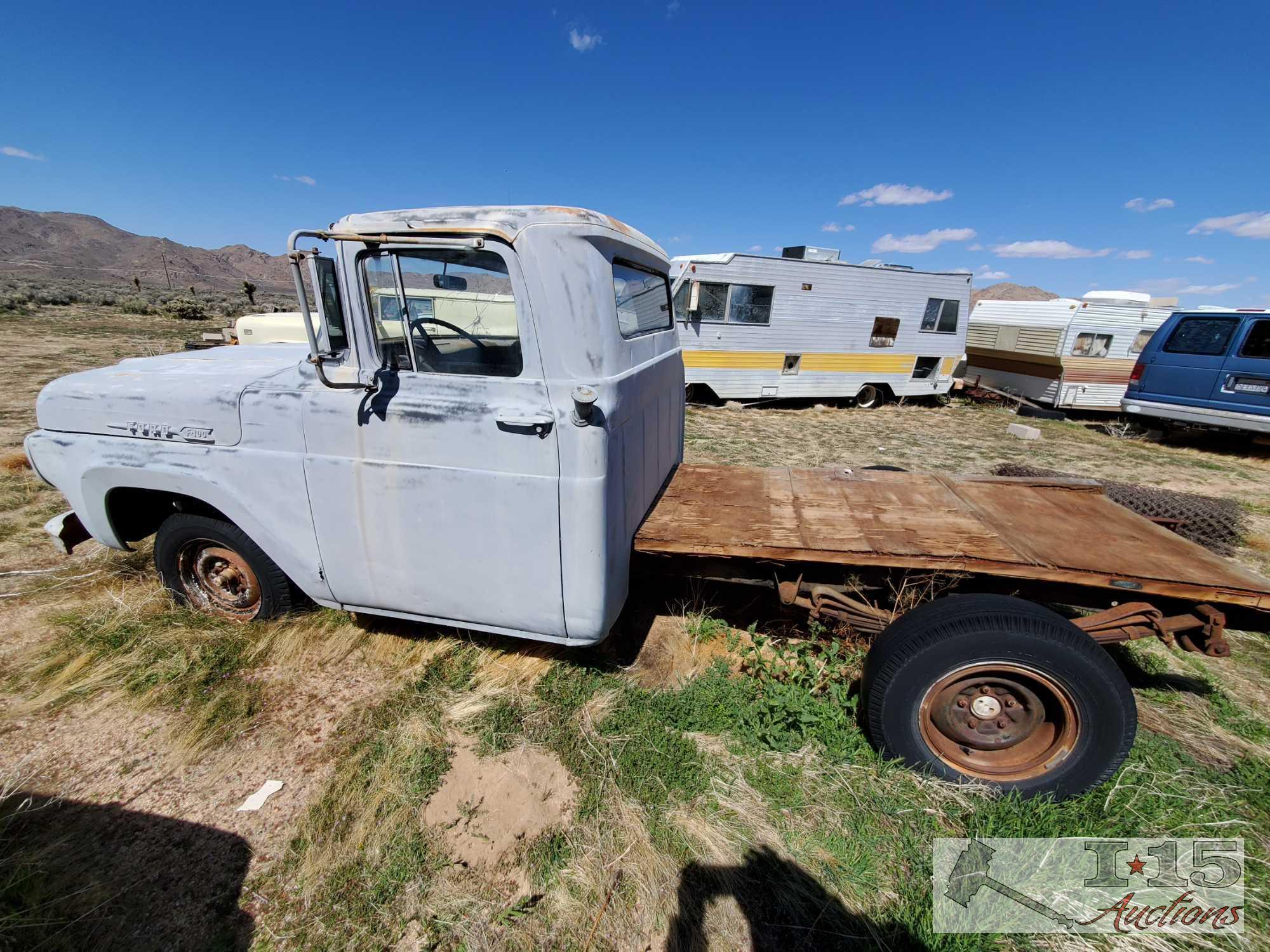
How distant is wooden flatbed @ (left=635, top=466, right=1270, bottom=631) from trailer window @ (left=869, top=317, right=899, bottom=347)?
9247 mm

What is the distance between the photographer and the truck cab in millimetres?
2340

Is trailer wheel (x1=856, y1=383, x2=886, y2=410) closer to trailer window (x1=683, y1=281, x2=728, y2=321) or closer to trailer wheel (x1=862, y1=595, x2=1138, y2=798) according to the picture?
trailer window (x1=683, y1=281, x2=728, y2=321)

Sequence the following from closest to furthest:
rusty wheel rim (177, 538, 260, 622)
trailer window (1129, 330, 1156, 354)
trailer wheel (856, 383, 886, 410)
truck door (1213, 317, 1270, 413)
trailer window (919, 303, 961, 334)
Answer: rusty wheel rim (177, 538, 260, 622) → truck door (1213, 317, 1270, 413) → trailer window (1129, 330, 1156, 354) → trailer window (919, 303, 961, 334) → trailer wheel (856, 383, 886, 410)

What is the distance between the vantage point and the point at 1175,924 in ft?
6.37

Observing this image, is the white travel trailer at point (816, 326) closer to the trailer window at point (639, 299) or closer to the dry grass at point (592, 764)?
the trailer window at point (639, 299)

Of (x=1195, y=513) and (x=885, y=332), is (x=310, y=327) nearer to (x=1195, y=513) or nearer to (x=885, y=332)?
(x=1195, y=513)

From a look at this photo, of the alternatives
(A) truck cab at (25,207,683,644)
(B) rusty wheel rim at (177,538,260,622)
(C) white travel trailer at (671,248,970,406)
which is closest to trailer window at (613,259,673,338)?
(A) truck cab at (25,207,683,644)

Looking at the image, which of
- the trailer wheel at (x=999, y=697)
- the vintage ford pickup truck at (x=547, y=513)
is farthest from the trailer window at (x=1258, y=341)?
the trailer wheel at (x=999, y=697)

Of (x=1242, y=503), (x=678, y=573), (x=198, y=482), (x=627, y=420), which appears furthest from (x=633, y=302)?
(x=1242, y=503)

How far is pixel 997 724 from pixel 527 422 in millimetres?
2605

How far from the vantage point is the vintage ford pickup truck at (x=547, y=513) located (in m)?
2.31

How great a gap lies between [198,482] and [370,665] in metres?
1.39

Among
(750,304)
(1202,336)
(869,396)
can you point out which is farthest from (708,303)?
(1202,336)

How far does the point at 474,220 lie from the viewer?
92.4 inches
